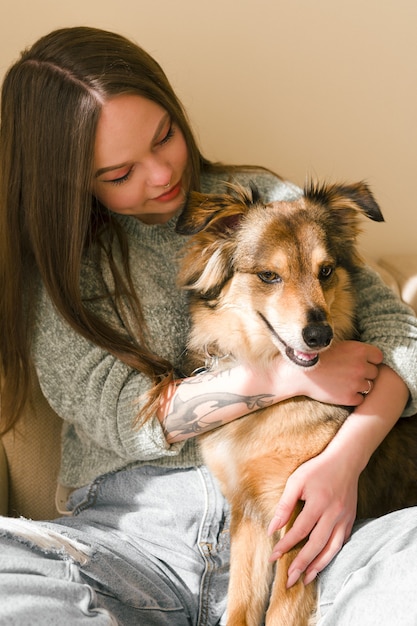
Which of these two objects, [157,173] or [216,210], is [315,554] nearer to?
[216,210]

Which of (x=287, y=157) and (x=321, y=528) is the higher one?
(x=287, y=157)

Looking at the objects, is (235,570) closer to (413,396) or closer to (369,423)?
(369,423)

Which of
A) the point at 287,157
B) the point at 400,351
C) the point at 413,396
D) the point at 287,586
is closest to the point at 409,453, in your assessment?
the point at 413,396

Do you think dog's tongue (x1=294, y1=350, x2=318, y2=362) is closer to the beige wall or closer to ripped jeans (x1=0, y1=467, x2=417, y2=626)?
ripped jeans (x1=0, y1=467, x2=417, y2=626)

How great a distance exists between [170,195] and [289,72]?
0.77 metres

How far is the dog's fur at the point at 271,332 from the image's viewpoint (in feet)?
4.85

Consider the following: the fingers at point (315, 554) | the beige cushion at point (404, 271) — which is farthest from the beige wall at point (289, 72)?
the fingers at point (315, 554)

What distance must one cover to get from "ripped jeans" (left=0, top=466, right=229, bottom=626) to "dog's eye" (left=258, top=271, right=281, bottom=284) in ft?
1.71

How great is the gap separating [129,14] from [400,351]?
134cm

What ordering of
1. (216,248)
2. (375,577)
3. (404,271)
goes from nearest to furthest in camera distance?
(375,577) → (216,248) → (404,271)

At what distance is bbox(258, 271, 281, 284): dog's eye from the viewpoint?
153 centimetres

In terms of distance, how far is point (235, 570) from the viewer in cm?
153

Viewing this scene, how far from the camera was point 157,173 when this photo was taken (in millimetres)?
1579

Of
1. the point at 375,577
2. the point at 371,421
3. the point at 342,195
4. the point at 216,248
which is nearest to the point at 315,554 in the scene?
the point at 375,577
